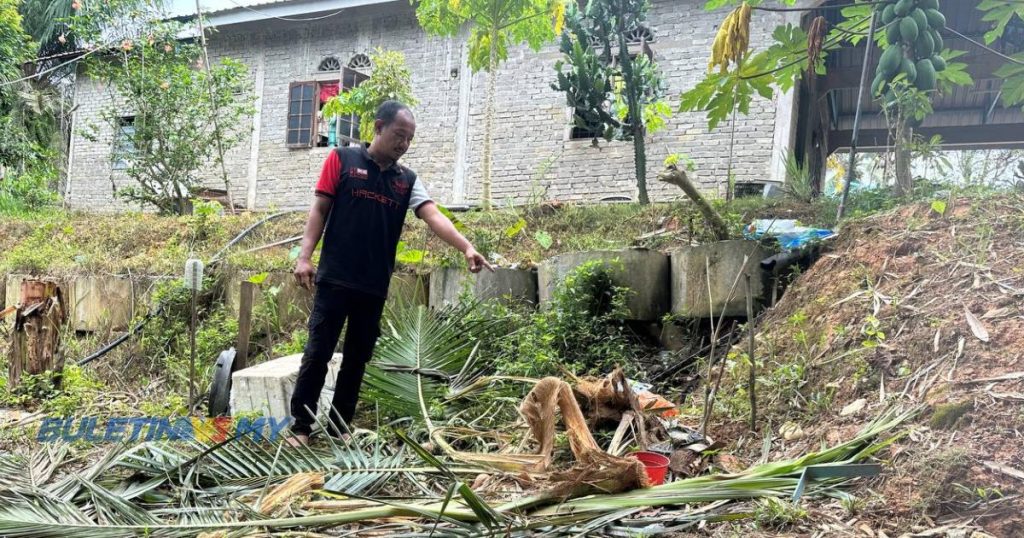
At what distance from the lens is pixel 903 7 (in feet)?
9.83

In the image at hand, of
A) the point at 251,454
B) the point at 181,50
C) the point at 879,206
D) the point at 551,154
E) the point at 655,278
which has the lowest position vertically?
the point at 251,454

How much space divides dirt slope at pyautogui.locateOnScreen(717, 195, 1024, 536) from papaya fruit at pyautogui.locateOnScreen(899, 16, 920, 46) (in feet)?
3.46

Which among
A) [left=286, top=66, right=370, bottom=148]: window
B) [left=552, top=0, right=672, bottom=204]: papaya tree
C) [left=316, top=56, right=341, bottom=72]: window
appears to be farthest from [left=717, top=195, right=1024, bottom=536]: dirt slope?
[left=316, top=56, right=341, bottom=72]: window

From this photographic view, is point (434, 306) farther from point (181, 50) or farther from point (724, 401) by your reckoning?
point (181, 50)

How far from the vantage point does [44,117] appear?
1584 cm

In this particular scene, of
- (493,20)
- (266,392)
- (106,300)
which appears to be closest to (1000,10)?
(266,392)

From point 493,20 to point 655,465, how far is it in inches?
262

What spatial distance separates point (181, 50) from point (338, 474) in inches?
410

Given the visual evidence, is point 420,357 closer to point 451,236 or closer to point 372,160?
point 451,236

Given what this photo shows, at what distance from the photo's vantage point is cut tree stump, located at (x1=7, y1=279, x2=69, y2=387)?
475 centimetres

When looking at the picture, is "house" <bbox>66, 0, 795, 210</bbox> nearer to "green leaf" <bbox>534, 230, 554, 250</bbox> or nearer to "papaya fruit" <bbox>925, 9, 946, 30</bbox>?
"green leaf" <bbox>534, 230, 554, 250</bbox>

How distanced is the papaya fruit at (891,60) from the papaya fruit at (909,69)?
0.06 ft

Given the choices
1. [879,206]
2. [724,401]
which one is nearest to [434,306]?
[724,401]

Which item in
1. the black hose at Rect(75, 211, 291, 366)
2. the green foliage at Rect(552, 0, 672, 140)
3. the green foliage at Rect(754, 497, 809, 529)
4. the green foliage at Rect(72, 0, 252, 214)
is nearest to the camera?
the green foliage at Rect(754, 497, 809, 529)
